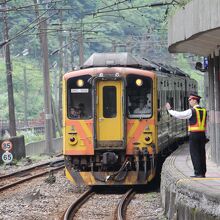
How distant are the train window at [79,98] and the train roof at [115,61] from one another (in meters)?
0.70

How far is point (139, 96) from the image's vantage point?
1845cm

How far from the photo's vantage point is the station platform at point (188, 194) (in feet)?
35.5

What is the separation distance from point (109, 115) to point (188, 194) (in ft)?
21.8

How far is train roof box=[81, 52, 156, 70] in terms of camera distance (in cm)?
1881

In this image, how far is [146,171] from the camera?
60.6ft

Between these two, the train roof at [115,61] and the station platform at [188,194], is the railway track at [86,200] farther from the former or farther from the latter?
the train roof at [115,61]

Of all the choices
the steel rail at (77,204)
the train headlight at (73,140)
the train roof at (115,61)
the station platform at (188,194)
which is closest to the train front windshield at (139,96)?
the train roof at (115,61)

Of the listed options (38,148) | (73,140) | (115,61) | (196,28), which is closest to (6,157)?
(73,140)

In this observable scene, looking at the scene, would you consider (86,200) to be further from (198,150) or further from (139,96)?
(198,150)

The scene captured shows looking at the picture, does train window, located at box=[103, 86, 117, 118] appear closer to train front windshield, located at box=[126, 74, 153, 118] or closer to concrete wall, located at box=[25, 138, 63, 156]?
train front windshield, located at box=[126, 74, 153, 118]

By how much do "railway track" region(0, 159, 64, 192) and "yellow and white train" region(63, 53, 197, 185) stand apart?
2.37m

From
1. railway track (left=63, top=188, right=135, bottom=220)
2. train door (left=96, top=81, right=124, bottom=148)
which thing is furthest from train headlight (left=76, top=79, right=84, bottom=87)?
railway track (left=63, top=188, right=135, bottom=220)

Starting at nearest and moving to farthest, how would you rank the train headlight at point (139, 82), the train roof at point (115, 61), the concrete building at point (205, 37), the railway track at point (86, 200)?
the concrete building at point (205, 37) → the railway track at point (86, 200) → the train headlight at point (139, 82) → the train roof at point (115, 61)

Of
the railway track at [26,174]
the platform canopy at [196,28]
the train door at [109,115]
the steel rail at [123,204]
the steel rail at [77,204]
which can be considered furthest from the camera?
the railway track at [26,174]
